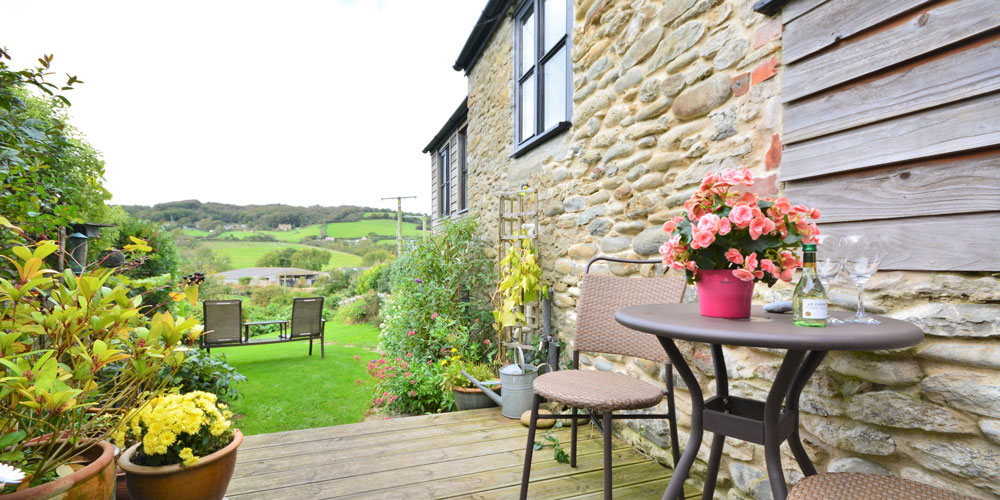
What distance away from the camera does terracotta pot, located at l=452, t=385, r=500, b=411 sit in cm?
310

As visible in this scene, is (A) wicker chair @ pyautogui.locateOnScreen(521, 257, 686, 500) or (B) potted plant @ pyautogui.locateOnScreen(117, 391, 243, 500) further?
(A) wicker chair @ pyautogui.locateOnScreen(521, 257, 686, 500)

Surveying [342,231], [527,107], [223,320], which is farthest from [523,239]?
[342,231]

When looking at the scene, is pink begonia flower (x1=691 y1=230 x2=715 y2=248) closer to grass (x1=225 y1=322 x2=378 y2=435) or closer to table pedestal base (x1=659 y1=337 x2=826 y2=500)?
table pedestal base (x1=659 y1=337 x2=826 y2=500)

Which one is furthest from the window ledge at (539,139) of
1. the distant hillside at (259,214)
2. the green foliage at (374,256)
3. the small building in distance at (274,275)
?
the small building in distance at (274,275)

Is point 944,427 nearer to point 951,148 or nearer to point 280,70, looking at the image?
point 951,148

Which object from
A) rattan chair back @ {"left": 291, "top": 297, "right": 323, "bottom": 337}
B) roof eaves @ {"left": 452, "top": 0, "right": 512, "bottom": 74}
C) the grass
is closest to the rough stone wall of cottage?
roof eaves @ {"left": 452, "top": 0, "right": 512, "bottom": 74}

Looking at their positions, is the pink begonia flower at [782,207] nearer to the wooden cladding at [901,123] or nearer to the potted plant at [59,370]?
the wooden cladding at [901,123]

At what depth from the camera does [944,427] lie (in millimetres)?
1078

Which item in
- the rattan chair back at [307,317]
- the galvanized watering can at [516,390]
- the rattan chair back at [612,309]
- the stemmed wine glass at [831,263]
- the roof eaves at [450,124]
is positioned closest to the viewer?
the stemmed wine glass at [831,263]

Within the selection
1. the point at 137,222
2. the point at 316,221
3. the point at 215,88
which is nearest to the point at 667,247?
the point at 137,222

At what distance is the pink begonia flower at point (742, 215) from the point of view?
1063mm

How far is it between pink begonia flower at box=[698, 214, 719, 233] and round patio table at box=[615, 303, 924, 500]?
250mm

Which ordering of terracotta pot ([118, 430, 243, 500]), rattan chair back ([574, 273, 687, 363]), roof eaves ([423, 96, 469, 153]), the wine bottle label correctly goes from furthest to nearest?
1. roof eaves ([423, 96, 469, 153])
2. rattan chair back ([574, 273, 687, 363])
3. terracotta pot ([118, 430, 243, 500])
4. the wine bottle label

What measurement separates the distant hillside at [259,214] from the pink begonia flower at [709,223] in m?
9.13
